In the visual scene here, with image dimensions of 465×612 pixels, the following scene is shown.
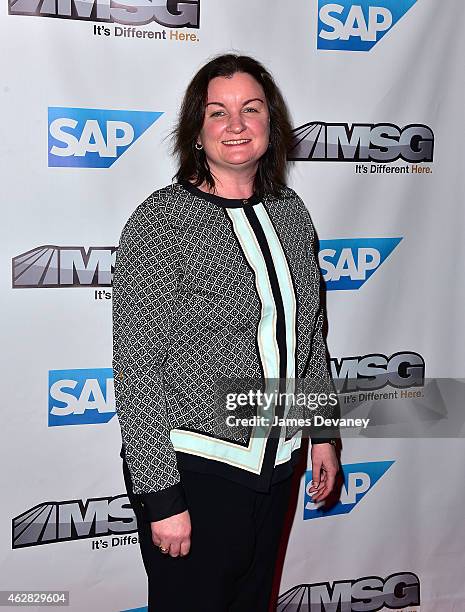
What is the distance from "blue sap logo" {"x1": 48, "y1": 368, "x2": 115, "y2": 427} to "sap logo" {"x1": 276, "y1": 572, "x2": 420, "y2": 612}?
0.77 m

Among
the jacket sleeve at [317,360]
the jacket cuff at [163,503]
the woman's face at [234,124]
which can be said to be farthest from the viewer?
the jacket sleeve at [317,360]

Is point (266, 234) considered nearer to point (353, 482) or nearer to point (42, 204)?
point (42, 204)

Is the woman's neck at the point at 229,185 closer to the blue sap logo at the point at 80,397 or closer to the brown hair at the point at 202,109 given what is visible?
the brown hair at the point at 202,109

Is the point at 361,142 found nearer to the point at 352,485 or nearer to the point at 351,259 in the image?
the point at 351,259

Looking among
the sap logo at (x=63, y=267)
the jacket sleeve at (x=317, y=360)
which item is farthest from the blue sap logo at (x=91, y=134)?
the jacket sleeve at (x=317, y=360)

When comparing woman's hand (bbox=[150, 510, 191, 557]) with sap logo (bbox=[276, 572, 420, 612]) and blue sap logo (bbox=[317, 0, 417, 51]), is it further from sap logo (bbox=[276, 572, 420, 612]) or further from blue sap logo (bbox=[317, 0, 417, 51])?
blue sap logo (bbox=[317, 0, 417, 51])

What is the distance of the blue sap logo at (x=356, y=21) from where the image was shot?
6.60 ft

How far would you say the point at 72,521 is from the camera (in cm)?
198

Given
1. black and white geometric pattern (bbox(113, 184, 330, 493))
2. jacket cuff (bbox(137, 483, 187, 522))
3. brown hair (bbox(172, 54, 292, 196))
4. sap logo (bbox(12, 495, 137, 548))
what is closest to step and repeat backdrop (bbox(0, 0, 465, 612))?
sap logo (bbox(12, 495, 137, 548))

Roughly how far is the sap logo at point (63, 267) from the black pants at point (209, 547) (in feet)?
1.95

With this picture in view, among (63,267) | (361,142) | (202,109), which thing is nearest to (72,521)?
(63,267)

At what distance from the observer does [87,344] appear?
6.36 ft

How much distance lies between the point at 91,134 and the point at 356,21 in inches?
29.6

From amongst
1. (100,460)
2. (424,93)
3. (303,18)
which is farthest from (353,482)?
(303,18)
